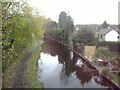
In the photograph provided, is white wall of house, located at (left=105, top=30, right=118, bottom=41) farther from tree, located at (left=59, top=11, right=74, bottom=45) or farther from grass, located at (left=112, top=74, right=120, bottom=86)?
grass, located at (left=112, top=74, right=120, bottom=86)

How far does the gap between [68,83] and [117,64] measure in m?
4.61

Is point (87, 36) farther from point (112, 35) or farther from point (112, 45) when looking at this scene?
point (112, 35)

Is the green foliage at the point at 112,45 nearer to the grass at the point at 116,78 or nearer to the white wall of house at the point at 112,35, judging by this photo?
the white wall of house at the point at 112,35

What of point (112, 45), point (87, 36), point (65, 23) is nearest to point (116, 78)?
point (87, 36)

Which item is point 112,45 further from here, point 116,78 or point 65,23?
point 65,23

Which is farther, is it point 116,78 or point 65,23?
point 65,23

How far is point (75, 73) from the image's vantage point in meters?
15.8

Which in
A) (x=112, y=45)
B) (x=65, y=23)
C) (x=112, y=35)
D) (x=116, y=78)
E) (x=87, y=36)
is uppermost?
(x=65, y=23)

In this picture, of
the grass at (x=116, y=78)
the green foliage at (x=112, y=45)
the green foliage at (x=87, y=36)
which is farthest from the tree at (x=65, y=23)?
the grass at (x=116, y=78)

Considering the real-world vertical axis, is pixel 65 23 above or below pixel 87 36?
above

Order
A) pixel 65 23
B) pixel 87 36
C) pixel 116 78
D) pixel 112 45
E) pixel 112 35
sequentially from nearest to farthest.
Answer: pixel 116 78, pixel 87 36, pixel 112 45, pixel 112 35, pixel 65 23

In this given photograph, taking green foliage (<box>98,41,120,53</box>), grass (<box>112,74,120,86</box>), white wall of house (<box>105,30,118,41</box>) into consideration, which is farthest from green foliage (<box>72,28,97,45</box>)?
white wall of house (<box>105,30,118,41</box>)

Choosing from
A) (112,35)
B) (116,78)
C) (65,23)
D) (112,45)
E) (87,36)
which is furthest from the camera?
(65,23)

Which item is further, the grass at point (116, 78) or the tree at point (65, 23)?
the tree at point (65, 23)
